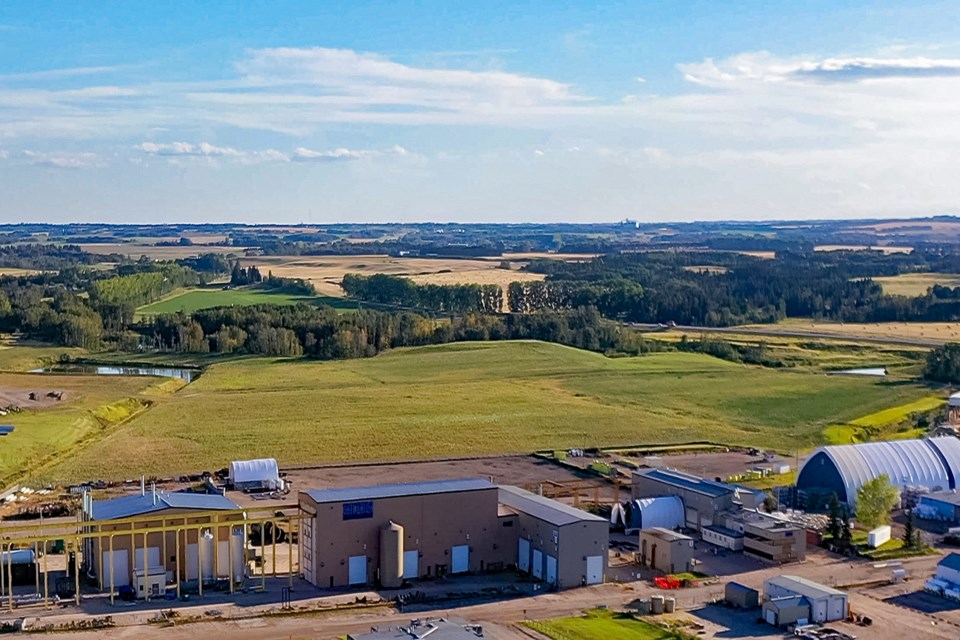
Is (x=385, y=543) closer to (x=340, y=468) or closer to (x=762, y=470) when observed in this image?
(x=340, y=468)

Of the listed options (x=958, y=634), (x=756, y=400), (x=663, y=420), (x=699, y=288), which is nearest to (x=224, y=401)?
(x=663, y=420)

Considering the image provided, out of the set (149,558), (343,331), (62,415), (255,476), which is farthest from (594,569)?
(343,331)

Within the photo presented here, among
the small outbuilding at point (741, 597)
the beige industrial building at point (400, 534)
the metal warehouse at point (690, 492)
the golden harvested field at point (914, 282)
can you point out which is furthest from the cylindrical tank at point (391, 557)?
the golden harvested field at point (914, 282)

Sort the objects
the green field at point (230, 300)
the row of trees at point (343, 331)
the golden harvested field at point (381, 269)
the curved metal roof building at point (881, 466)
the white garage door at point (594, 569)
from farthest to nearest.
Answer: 1. the golden harvested field at point (381, 269)
2. the green field at point (230, 300)
3. the row of trees at point (343, 331)
4. the curved metal roof building at point (881, 466)
5. the white garage door at point (594, 569)

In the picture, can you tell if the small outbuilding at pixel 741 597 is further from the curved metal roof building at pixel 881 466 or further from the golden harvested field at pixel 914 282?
the golden harvested field at pixel 914 282

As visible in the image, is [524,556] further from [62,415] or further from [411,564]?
[62,415]
